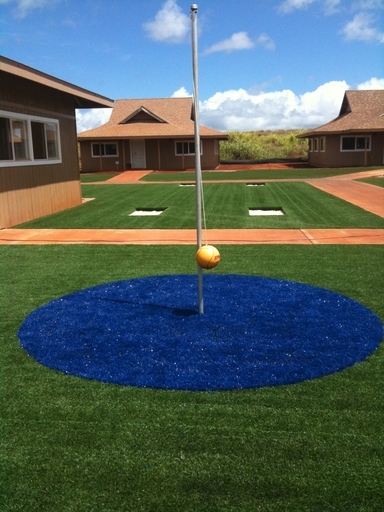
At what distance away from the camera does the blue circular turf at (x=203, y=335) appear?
444 centimetres

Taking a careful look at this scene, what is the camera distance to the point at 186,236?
10938 mm

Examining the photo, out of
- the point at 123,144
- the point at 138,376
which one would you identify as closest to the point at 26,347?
the point at 138,376

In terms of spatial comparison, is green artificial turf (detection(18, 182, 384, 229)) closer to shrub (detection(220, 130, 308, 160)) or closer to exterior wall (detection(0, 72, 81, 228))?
exterior wall (detection(0, 72, 81, 228))

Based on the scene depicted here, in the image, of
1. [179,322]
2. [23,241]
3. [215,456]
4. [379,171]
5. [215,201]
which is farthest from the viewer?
[379,171]

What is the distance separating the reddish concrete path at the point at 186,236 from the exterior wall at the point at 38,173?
115cm

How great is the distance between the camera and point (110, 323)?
221 inches

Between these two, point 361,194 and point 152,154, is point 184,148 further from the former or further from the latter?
point 361,194

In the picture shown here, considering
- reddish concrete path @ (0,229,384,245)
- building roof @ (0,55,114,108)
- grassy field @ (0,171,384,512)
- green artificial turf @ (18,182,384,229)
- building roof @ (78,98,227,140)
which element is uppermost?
building roof @ (78,98,227,140)

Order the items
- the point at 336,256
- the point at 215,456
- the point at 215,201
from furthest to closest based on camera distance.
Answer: the point at 215,201
the point at 336,256
the point at 215,456

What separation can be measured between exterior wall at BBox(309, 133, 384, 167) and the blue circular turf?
99.6 ft

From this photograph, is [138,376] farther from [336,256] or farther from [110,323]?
[336,256]

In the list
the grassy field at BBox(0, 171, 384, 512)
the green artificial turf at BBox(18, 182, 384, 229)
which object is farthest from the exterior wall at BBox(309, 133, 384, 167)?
the grassy field at BBox(0, 171, 384, 512)

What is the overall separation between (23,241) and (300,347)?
7.47 meters

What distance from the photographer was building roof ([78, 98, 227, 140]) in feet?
112
